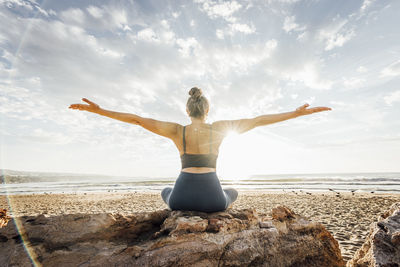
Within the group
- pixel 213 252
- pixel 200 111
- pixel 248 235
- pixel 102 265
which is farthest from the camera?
pixel 200 111

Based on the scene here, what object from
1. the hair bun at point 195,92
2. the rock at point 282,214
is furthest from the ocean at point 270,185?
the hair bun at point 195,92

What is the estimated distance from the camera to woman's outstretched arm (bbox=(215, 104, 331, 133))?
2986 millimetres

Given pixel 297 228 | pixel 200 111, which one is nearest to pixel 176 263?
pixel 297 228

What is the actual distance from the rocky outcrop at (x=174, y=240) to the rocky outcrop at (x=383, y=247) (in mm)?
358

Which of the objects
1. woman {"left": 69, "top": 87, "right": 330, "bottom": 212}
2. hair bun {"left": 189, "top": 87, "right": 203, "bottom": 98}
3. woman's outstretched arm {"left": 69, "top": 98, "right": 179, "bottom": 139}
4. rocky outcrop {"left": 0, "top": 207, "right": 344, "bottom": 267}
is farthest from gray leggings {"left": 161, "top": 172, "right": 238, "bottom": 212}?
hair bun {"left": 189, "top": 87, "right": 203, "bottom": 98}

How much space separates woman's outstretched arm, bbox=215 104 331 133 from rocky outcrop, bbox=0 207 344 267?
1169 millimetres

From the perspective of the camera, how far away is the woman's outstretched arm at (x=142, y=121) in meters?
2.90

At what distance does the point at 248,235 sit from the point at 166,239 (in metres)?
0.94

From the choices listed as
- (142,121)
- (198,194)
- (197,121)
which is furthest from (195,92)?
(198,194)

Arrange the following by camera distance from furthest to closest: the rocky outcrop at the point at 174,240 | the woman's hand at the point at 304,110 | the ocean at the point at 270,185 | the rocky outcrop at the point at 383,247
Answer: the ocean at the point at 270,185 < the woman's hand at the point at 304,110 < the rocky outcrop at the point at 383,247 < the rocky outcrop at the point at 174,240

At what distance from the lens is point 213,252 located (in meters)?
2.12

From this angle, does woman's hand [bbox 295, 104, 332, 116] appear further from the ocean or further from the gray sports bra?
the ocean

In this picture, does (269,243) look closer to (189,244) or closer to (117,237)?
(189,244)

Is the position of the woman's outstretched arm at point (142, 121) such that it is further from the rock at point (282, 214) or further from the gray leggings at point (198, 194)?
the rock at point (282, 214)
